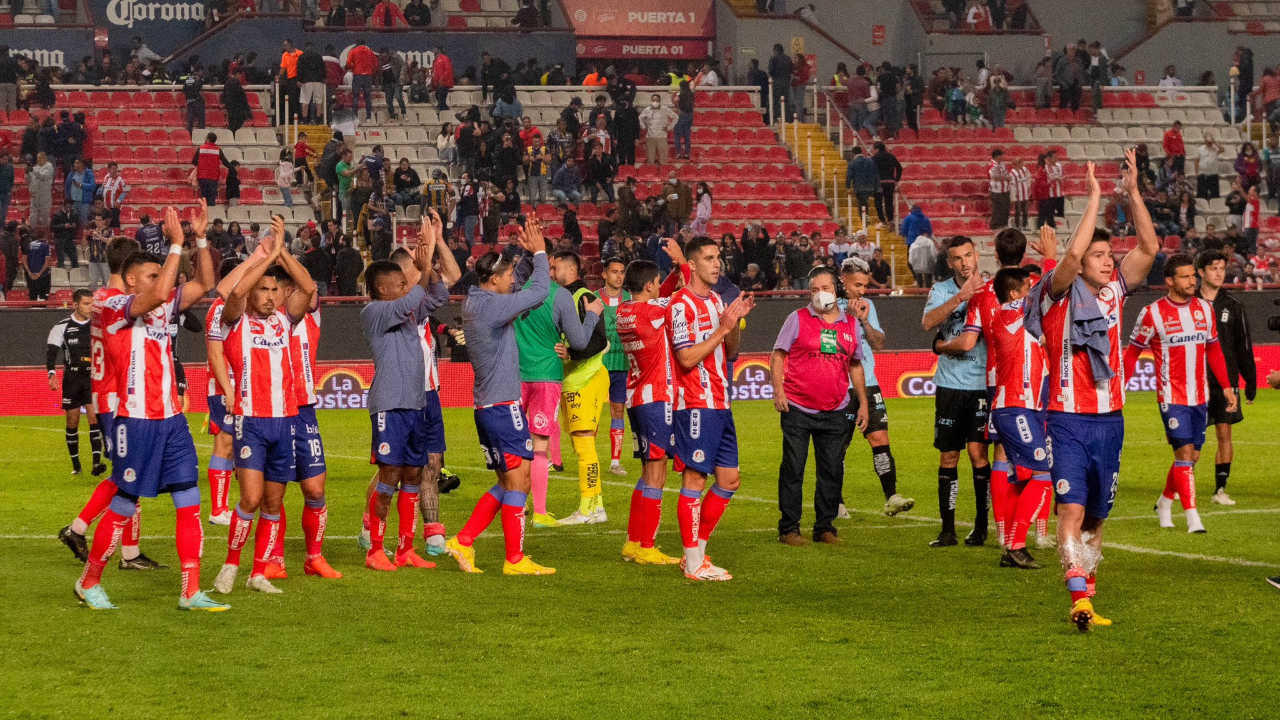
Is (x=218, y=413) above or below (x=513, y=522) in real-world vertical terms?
above

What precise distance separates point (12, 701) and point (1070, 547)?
5219 millimetres

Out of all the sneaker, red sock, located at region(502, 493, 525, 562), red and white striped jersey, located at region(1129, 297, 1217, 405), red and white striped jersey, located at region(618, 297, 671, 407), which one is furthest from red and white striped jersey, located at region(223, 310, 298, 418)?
red and white striped jersey, located at region(1129, 297, 1217, 405)

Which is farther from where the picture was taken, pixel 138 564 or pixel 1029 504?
pixel 138 564

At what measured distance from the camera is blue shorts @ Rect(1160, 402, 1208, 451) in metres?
12.4

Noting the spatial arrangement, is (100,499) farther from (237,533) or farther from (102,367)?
(102,367)

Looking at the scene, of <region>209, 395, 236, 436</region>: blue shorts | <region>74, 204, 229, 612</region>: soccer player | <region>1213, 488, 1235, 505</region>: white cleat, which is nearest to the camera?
<region>74, 204, 229, 612</region>: soccer player

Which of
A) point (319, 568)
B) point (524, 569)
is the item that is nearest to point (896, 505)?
point (524, 569)

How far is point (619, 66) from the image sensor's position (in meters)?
45.0

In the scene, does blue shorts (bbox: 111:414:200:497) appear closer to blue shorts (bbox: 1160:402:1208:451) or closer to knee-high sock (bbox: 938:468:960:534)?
knee-high sock (bbox: 938:468:960:534)

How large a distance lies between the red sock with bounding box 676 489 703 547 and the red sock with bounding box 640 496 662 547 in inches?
18.6

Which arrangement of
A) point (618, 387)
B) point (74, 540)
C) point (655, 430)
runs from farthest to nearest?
point (618, 387) → point (655, 430) → point (74, 540)

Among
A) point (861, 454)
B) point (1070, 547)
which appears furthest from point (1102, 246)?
point (861, 454)

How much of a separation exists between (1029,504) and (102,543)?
5.68 m

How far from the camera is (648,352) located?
10547mm
